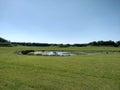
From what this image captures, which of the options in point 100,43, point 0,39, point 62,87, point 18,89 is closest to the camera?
point 18,89

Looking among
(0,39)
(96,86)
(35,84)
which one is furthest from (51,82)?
(0,39)

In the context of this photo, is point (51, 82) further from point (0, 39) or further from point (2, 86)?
point (0, 39)

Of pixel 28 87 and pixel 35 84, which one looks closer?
pixel 28 87

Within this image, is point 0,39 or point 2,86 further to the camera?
point 0,39

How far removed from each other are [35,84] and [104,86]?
4.01 m

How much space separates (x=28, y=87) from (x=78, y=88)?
275 cm

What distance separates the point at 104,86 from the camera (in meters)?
9.89

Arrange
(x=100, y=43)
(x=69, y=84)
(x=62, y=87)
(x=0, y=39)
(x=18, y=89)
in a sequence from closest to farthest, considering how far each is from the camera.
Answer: (x=18, y=89)
(x=62, y=87)
(x=69, y=84)
(x=100, y=43)
(x=0, y=39)

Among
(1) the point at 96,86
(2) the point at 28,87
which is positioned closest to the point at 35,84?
(2) the point at 28,87

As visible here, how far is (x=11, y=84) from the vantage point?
10016 mm

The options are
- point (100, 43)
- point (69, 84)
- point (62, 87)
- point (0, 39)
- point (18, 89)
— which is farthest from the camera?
point (0, 39)

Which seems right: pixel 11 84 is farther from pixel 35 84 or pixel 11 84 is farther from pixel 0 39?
pixel 0 39

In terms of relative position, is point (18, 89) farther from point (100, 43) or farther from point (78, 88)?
point (100, 43)

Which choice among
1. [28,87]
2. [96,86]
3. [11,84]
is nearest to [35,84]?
[28,87]
